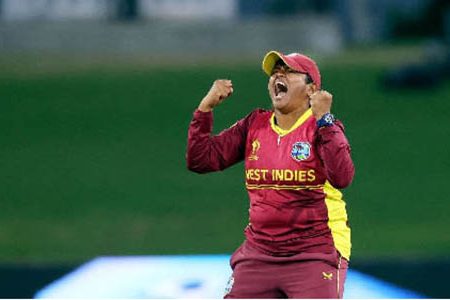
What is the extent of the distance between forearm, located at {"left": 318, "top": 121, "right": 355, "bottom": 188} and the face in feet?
0.90

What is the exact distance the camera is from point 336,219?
5145 millimetres

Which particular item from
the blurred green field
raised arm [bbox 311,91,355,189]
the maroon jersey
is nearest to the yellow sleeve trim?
the maroon jersey

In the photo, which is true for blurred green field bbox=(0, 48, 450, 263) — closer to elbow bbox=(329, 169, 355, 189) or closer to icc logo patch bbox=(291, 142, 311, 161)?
icc logo patch bbox=(291, 142, 311, 161)

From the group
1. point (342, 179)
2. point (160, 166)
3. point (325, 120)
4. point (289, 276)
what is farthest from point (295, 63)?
point (160, 166)

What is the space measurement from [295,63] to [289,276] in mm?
919

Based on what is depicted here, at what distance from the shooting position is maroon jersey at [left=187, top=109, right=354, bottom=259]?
5047 mm

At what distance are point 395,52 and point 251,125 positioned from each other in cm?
2257

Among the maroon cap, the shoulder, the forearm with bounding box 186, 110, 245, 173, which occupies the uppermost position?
the maroon cap

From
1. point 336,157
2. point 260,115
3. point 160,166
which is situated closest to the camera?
point 336,157

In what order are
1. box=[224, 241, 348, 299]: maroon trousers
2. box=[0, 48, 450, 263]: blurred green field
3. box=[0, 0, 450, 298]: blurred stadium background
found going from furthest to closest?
box=[0, 48, 450, 263]: blurred green field
box=[0, 0, 450, 298]: blurred stadium background
box=[224, 241, 348, 299]: maroon trousers

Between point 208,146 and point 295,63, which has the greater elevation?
point 295,63

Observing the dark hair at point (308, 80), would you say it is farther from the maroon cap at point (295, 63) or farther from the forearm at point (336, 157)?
the forearm at point (336, 157)

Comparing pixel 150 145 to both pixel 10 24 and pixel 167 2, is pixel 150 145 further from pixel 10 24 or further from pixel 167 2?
pixel 167 2

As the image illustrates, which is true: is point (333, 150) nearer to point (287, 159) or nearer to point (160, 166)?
point (287, 159)
